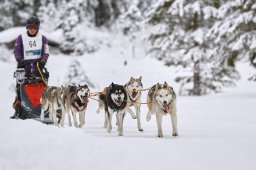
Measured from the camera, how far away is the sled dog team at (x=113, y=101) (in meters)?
7.16

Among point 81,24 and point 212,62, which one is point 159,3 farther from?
point 81,24

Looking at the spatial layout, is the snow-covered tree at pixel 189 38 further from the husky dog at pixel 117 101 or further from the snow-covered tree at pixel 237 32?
the husky dog at pixel 117 101

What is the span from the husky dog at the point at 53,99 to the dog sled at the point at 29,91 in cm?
22

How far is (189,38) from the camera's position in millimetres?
19031

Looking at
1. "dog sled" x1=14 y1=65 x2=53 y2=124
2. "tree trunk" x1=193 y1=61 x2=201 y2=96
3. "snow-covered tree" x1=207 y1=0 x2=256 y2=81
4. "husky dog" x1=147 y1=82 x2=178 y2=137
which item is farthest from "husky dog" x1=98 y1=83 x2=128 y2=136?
"tree trunk" x1=193 y1=61 x2=201 y2=96

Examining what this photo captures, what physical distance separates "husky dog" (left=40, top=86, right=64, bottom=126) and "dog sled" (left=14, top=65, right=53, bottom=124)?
22cm

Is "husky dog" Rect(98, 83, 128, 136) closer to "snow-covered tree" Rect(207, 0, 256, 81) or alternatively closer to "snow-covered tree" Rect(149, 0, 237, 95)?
"snow-covered tree" Rect(207, 0, 256, 81)

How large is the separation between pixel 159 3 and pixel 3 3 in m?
29.7

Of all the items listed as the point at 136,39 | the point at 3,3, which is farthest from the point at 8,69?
the point at 136,39

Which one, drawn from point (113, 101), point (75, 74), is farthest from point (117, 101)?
point (75, 74)

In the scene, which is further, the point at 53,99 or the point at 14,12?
the point at 14,12

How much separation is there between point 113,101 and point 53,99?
1.70 metres

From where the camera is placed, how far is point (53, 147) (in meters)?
5.17

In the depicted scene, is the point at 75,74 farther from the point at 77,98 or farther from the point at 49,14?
the point at 49,14
